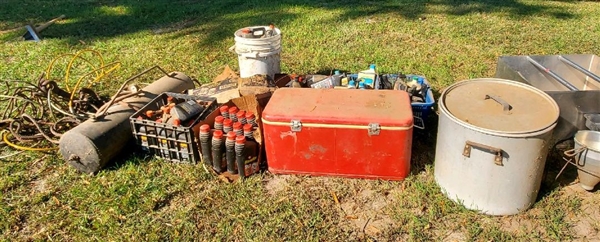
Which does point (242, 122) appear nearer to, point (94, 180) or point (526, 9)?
point (94, 180)

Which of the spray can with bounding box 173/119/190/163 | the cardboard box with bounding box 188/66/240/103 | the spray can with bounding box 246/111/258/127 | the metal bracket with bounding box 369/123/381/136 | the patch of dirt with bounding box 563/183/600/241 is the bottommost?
the patch of dirt with bounding box 563/183/600/241

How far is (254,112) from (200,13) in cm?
454

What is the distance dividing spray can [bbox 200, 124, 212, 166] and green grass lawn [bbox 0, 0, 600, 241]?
0.11 m

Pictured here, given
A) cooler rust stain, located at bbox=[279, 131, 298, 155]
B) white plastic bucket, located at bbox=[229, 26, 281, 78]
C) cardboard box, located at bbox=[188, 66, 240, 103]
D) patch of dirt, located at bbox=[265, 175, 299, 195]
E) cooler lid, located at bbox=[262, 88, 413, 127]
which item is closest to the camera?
cooler lid, located at bbox=[262, 88, 413, 127]

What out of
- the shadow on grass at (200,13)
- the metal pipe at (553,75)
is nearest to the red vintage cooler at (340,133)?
the metal pipe at (553,75)

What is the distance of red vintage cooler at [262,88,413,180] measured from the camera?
296 cm

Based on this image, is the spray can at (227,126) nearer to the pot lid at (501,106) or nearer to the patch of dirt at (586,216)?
the pot lid at (501,106)

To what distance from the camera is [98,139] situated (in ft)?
10.6

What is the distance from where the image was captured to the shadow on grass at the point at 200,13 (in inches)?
269

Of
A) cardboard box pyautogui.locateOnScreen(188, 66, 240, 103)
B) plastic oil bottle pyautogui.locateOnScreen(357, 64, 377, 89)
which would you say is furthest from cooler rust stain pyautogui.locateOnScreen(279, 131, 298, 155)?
plastic oil bottle pyautogui.locateOnScreen(357, 64, 377, 89)

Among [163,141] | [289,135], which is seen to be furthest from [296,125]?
[163,141]

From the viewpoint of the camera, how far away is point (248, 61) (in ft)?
14.0

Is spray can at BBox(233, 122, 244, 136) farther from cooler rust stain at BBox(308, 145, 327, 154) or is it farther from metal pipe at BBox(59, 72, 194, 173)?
metal pipe at BBox(59, 72, 194, 173)

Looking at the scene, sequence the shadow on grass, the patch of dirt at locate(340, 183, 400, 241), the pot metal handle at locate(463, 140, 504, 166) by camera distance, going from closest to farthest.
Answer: the pot metal handle at locate(463, 140, 504, 166) → the patch of dirt at locate(340, 183, 400, 241) → the shadow on grass
